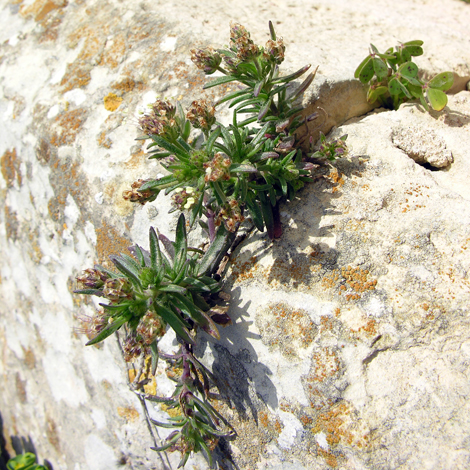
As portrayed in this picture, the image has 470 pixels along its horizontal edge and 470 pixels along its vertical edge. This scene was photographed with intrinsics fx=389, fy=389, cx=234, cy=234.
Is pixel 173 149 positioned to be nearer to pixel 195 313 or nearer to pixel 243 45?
→ pixel 243 45

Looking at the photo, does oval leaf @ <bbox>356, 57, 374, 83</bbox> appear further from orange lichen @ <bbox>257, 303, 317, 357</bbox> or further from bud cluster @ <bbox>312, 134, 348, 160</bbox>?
orange lichen @ <bbox>257, 303, 317, 357</bbox>

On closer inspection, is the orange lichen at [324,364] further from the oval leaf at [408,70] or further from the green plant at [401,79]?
the oval leaf at [408,70]

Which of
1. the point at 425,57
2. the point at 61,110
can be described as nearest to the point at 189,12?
the point at 61,110

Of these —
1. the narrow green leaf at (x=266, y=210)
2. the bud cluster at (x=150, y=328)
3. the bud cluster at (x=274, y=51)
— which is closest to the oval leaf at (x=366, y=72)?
the bud cluster at (x=274, y=51)

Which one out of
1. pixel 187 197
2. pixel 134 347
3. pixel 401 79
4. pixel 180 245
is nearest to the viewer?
pixel 134 347

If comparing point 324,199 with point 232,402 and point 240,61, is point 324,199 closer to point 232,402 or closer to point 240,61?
point 240,61

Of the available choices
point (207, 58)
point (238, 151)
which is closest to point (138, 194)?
point (238, 151)
